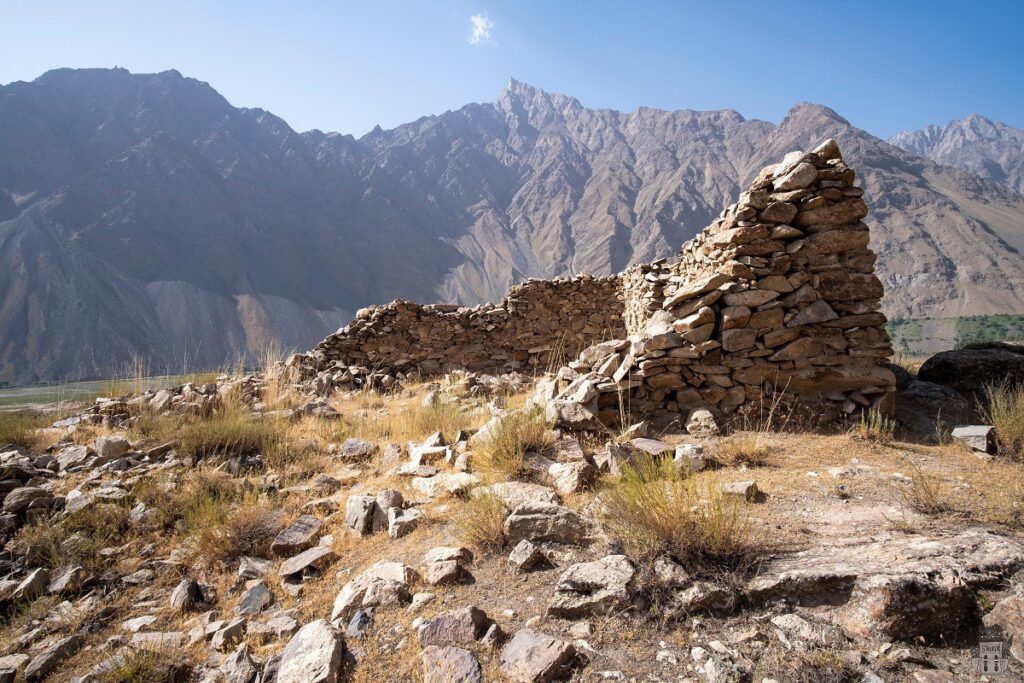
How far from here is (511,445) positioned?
418 centimetres

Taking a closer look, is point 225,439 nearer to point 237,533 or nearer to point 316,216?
point 237,533

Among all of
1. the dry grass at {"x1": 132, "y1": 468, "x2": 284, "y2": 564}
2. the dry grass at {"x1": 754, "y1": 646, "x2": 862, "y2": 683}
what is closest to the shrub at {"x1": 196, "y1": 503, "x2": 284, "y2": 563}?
the dry grass at {"x1": 132, "y1": 468, "x2": 284, "y2": 564}

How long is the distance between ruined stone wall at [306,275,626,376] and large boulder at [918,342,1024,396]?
18.1 ft

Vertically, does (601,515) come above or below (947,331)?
above

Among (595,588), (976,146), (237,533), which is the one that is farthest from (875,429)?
(976,146)

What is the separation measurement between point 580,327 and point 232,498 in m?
8.10

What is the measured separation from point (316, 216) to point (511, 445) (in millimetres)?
74483

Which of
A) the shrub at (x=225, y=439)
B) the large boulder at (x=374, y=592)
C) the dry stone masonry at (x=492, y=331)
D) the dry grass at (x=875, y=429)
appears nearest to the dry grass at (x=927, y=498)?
the dry grass at (x=875, y=429)

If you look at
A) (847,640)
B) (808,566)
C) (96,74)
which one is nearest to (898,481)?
(808,566)

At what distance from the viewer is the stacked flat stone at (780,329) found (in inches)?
192

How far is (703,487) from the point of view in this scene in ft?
11.1

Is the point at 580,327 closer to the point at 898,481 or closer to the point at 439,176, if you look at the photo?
the point at 898,481

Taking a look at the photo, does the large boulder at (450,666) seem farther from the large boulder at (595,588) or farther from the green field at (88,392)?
the green field at (88,392)

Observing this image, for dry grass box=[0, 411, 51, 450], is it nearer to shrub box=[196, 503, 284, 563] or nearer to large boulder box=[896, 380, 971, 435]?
shrub box=[196, 503, 284, 563]
